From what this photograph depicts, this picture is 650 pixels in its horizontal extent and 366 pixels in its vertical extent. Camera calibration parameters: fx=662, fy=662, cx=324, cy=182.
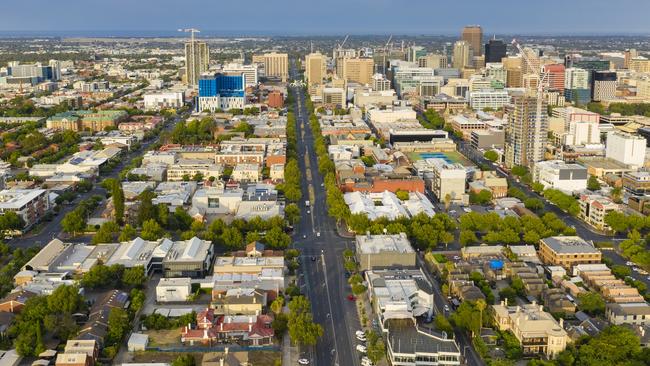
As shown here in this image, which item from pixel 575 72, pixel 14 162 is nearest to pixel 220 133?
pixel 14 162

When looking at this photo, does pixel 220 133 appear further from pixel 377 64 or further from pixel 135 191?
pixel 377 64

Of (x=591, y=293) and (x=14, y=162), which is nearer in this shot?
(x=591, y=293)

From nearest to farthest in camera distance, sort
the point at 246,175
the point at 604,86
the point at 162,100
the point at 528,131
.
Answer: the point at 246,175, the point at 528,131, the point at 162,100, the point at 604,86

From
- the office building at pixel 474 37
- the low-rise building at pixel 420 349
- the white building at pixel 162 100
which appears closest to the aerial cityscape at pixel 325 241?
the low-rise building at pixel 420 349

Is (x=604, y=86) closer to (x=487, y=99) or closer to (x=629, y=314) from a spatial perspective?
(x=487, y=99)

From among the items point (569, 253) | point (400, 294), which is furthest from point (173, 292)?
point (569, 253)

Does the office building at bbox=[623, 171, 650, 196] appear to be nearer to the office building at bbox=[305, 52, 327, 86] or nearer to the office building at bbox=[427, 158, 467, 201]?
the office building at bbox=[427, 158, 467, 201]
